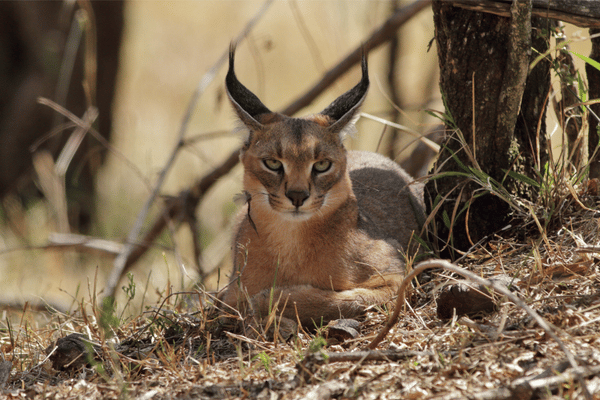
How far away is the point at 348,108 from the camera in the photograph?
4363mm

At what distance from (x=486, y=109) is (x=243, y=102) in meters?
1.65

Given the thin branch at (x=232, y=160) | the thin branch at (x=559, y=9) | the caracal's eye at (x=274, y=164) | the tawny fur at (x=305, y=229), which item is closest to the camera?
the thin branch at (x=559, y=9)

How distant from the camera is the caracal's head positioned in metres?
3.95

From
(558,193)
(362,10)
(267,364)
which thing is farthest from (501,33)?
(362,10)

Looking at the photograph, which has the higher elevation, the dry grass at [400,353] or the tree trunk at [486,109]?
the tree trunk at [486,109]

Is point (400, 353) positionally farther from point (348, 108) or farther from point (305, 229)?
point (348, 108)

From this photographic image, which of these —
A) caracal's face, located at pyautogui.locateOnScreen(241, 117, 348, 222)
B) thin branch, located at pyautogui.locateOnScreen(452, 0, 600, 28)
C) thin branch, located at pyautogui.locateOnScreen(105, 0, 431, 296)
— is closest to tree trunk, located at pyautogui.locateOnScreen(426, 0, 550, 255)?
thin branch, located at pyautogui.locateOnScreen(452, 0, 600, 28)

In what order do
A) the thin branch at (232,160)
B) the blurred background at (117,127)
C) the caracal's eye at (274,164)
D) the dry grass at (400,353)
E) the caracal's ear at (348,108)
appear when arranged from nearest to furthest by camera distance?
the dry grass at (400,353), the caracal's eye at (274,164), the caracal's ear at (348,108), the thin branch at (232,160), the blurred background at (117,127)

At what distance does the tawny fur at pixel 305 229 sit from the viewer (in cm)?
387

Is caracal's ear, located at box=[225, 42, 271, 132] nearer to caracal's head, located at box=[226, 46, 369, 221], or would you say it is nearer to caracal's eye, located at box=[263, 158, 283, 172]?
caracal's head, located at box=[226, 46, 369, 221]

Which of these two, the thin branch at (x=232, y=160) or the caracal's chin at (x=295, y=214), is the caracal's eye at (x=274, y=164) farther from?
the thin branch at (x=232, y=160)

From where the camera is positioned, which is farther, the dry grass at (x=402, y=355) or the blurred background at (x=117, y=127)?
the blurred background at (x=117, y=127)

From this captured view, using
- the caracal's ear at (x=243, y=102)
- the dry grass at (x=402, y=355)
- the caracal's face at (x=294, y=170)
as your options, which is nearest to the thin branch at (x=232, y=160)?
the caracal's ear at (x=243, y=102)

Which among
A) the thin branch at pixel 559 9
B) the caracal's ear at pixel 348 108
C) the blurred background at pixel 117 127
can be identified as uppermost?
the thin branch at pixel 559 9
